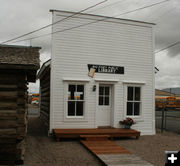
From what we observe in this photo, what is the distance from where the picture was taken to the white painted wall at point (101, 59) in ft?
36.2

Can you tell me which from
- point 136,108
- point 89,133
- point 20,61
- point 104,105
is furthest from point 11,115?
point 136,108

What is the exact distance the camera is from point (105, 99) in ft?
39.1

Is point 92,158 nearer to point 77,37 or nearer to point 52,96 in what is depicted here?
point 52,96

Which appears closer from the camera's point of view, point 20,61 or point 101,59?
point 20,61

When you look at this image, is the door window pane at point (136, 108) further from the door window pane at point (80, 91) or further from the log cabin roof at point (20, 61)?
the log cabin roof at point (20, 61)

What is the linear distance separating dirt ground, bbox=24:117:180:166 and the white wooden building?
Answer: 1173 millimetres

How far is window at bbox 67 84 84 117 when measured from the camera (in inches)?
442

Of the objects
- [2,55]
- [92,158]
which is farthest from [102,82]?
[2,55]

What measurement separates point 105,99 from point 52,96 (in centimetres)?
263

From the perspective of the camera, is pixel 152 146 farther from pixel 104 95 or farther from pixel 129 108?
pixel 104 95

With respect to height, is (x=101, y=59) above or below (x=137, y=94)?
above

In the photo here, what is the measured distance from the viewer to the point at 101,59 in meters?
11.6

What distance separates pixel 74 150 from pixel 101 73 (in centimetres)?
423

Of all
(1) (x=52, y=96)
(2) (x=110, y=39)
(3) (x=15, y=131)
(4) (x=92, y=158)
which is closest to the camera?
(3) (x=15, y=131)
